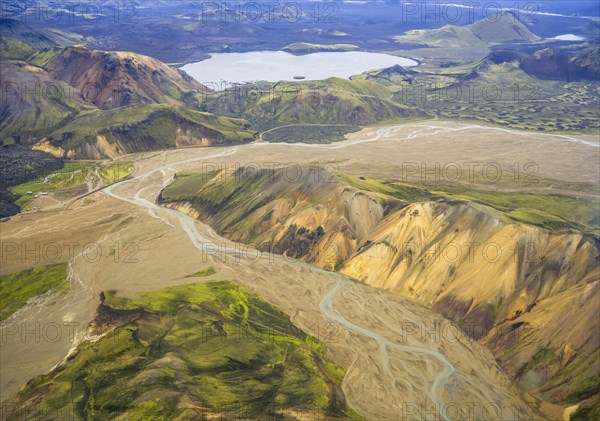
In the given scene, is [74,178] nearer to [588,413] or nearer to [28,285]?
[28,285]

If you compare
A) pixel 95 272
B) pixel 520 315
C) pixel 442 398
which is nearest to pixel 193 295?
pixel 95 272

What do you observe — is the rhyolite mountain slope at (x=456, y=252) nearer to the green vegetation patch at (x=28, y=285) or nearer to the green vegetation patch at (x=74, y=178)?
the green vegetation patch at (x=28, y=285)

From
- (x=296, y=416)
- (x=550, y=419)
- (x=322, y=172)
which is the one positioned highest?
(x=322, y=172)

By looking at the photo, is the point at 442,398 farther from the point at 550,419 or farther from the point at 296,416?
the point at 296,416

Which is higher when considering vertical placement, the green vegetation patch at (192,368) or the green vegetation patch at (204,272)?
the green vegetation patch at (192,368)

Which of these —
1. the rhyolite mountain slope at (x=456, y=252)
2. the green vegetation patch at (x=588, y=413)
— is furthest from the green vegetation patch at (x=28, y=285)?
the green vegetation patch at (x=588, y=413)

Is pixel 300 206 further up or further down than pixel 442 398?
further up

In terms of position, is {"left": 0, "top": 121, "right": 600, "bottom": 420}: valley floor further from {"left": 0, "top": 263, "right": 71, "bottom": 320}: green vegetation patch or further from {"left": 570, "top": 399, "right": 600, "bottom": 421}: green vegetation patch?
{"left": 570, "top": 399, "right": 600, "bottom": 421}: green vegetation patch
